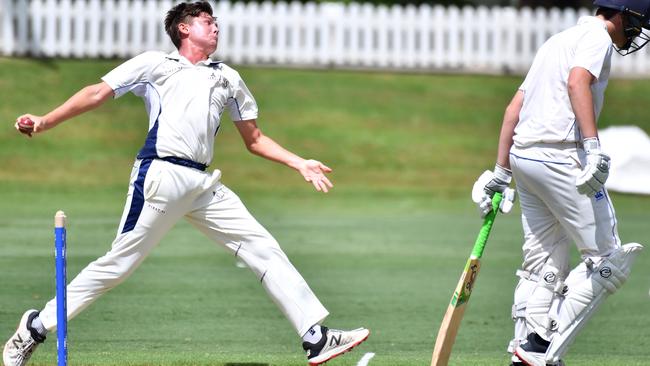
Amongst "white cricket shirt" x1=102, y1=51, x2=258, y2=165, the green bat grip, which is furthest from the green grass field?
"white cricket shirt" x1=102, y1=51, x2=258, y2=165

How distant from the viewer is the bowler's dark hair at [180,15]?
24.7 feet

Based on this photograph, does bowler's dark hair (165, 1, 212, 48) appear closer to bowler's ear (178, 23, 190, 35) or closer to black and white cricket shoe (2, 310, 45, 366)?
bowler's ear (178, 23, 190, 35)

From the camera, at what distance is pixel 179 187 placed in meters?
7.30

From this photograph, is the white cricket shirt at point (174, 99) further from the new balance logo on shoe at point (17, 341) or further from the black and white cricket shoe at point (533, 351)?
the black and white cricket shoe at point (533, 351)

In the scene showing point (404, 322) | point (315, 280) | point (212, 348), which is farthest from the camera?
point (315, 280)

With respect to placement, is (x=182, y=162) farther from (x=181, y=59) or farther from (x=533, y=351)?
(x=533, y=351)

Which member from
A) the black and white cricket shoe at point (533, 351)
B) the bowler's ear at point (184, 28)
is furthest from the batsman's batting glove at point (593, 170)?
the bowler's ear at point (184, 28)

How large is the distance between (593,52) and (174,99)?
2.37m

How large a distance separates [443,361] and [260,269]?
119cm

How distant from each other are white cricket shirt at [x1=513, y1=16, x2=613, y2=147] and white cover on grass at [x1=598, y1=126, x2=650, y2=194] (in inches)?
489

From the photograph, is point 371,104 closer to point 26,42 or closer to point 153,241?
point 26,42

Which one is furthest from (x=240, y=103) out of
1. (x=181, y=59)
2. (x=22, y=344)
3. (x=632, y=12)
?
(x=632, y=12)

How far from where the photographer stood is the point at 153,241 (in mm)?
7449

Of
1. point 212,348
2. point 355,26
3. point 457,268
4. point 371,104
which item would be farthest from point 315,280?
point 355,26
